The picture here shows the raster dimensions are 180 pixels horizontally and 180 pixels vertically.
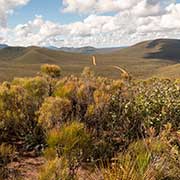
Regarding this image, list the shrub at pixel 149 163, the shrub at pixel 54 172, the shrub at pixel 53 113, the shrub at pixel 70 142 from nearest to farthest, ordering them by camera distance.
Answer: the shrub at pixel 149 163 < the shrub at pixel 54 172 < the shrub at pixel 70 142 < the shrub at pixel 53 113

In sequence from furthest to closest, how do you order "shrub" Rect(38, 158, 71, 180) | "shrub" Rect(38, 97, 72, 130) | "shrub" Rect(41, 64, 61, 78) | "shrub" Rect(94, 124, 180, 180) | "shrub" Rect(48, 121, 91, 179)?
"shrub" Rect(41, 64, 61, 78) < "shrub" Rect(38, 97, 72, 130) < "shrub" Rect(48, 121, 91, 179) < "shrub" Rect(38, 158, 71, 180) < "shrub" Rect(94, 124, 180, 180)

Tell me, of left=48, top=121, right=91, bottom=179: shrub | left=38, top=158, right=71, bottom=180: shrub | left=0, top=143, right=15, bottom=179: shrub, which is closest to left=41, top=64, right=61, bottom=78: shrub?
left=0, top=143, right=15, bottom=179: shrub

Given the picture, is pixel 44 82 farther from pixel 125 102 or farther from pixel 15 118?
pixel 125 102

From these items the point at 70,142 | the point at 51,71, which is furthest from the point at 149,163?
the point at 51,71

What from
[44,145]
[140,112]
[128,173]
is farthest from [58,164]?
[140,112]

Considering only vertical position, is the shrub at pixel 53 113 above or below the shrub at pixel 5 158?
above

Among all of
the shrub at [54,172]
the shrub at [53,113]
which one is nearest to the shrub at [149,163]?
the shrub at [54,172]

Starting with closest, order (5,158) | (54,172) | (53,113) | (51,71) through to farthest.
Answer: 1. (54,172)
2. (5,158)
3. (53,113)
4. (51,71)

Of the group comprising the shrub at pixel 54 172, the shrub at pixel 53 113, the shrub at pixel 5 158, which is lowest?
the shrub at pixel 5 158

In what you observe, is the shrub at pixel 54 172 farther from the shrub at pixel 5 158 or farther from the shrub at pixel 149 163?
the shrub at pixel 5 158

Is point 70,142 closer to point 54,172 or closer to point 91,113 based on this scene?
point 54,172

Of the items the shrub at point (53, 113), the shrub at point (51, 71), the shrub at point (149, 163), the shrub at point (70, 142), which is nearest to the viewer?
the shrub at point (149, 163)

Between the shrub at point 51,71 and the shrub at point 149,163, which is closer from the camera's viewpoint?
the shrub at point 149,163

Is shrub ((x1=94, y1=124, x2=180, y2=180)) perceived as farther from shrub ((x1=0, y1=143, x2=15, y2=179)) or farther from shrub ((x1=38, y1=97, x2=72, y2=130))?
shrub ((x1=0, y1=143, x2=15, y2=179))
